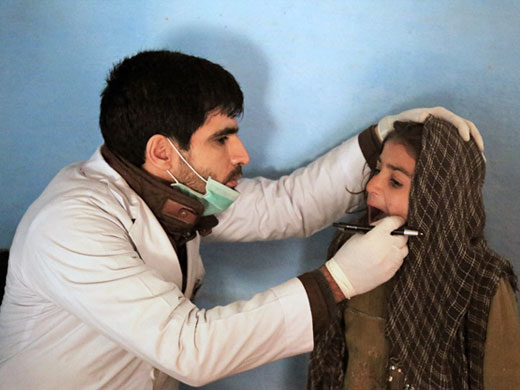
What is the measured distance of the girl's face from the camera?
1.31 meters

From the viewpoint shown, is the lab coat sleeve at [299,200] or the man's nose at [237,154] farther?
the lab coat sleeve at [299,200]

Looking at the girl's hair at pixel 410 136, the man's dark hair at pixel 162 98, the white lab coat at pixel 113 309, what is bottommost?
the white lab coat at pixel 113 309

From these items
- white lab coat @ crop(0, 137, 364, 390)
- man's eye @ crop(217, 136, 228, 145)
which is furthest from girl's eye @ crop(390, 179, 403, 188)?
man's eye @ crop(217, 136, 228, 145)

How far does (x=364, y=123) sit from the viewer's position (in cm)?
161

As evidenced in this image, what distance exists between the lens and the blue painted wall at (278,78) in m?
1.50

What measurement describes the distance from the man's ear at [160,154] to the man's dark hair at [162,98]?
14 millimetres

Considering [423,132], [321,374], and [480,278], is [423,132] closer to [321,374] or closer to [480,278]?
[480,278]

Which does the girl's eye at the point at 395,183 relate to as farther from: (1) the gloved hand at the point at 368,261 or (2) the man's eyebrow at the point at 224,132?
(2) the man's eyebrow at the point at 224,132

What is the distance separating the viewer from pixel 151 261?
137 centimetres

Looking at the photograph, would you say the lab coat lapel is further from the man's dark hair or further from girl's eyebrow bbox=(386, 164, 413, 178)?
girl's eyebrow bbox=(386, 164, 413, 178)

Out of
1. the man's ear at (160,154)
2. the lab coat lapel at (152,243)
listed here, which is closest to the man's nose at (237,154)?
the man's ear at (160,154)

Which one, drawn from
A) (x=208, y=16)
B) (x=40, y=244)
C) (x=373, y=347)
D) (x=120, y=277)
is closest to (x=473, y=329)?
(x=373, y=347)

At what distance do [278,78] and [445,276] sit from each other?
764 millimetres

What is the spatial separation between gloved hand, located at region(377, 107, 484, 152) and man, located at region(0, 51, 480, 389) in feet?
0.07
